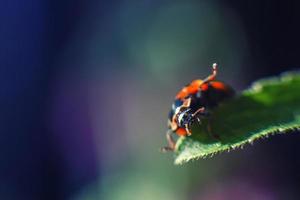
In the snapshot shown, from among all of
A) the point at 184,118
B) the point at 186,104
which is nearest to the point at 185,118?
the point at 184,118

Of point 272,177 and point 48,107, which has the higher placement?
point 48,107

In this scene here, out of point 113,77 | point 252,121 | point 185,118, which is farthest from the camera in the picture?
point 113,77

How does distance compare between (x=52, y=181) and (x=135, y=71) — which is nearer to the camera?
(x=52, y=181)

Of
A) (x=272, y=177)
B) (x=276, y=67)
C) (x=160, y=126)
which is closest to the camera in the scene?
(x=272, y=177)

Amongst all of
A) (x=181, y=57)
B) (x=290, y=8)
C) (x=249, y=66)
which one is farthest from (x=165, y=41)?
(x=290, y=8)

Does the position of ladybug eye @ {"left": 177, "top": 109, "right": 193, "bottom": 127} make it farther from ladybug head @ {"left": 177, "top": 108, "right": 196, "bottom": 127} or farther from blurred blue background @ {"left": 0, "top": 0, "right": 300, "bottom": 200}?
blurred blue background @ {"left": 0, "top": 0, "right": 300, "bottom": 200}

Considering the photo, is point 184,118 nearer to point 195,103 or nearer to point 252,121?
point 195,103

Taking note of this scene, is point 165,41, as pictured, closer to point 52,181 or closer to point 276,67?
point 276,67
